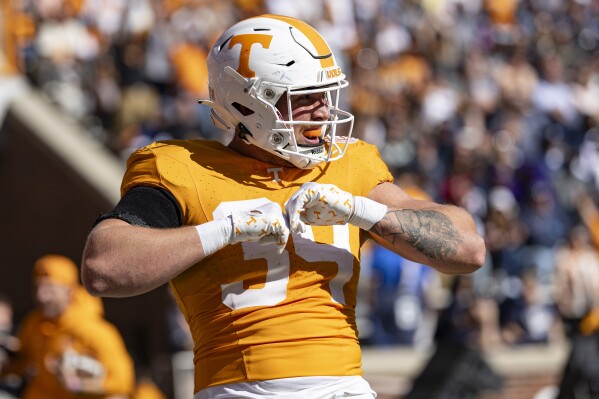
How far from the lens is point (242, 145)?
12.2ft

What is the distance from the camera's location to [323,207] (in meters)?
3.32

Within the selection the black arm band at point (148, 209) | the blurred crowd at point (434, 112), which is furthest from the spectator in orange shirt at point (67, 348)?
the black arm band at point (148, 209)

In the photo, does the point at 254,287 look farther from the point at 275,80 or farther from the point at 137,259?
the point at 275,80

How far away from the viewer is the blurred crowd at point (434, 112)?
1049cm

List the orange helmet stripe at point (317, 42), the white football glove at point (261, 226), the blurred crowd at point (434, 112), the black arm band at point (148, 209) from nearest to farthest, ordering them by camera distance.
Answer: the white football glove at point (261, 226) < the black arm band at point (148, 209) < the orange helmet stripe at point (317, 42) < the blurred crowd at point (434, 112)

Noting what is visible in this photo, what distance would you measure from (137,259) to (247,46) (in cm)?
76

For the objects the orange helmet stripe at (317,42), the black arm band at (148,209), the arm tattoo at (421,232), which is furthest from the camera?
the orange helmet stripe at (317,42)

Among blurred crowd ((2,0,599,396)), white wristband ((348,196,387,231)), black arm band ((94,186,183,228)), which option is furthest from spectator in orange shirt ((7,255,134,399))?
white wristband ((348,196,387,231))

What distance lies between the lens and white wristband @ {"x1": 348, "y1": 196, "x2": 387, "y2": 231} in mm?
3418

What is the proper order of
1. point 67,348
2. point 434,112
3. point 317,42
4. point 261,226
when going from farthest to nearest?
point 434,112 < point 67,348 < point 317,42 < point 261,226

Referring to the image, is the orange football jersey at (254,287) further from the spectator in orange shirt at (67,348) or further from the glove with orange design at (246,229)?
the spectator in orange shirt at (67,348)

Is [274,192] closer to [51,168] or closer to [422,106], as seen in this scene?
[51,168]

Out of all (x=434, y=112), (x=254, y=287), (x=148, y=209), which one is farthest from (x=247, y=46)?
(x=434, y=112)

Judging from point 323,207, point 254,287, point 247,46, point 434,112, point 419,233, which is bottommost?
point 254,287
